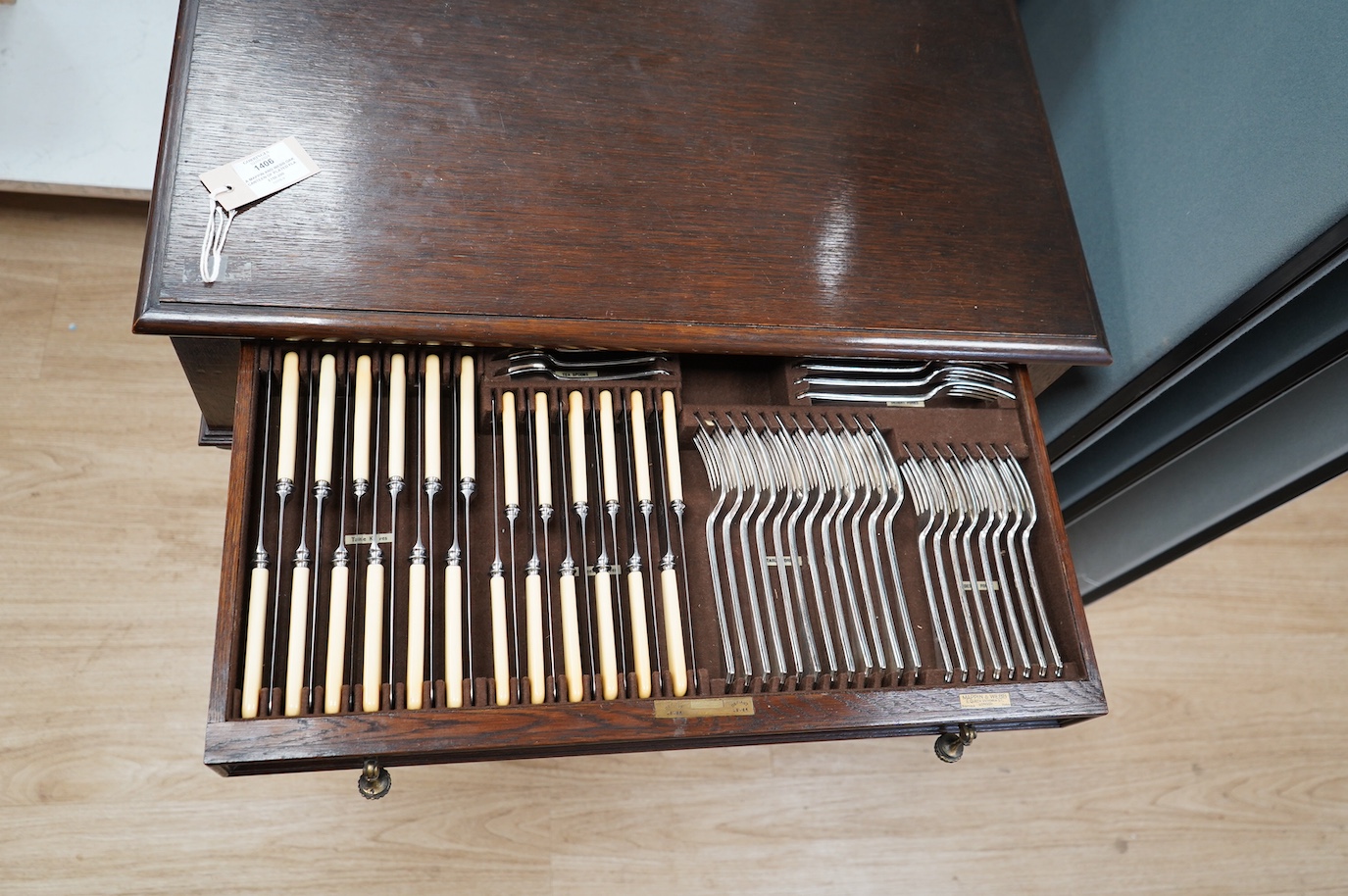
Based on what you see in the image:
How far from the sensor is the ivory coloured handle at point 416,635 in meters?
0.87

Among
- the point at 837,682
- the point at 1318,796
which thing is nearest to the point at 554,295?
the point at 837,682

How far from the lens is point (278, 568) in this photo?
2.97 ft

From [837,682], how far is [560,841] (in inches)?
24.5

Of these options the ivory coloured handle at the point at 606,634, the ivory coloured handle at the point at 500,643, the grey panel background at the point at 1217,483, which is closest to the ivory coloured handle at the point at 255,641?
the ivory coloured handle at the point at 500,643

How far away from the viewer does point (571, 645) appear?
0.92 m

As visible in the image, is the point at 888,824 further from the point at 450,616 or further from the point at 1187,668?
the point at 450,616

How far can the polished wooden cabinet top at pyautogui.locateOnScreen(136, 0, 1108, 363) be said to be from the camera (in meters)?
0.98

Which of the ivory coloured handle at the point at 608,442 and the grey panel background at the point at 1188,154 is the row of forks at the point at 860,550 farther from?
the grey panel background at the point at 1188,154

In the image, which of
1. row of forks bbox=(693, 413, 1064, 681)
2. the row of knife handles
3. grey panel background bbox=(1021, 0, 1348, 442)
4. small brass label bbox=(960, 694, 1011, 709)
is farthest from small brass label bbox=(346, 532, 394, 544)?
grey panel background bbox=(1021, 0, 1348, 442)

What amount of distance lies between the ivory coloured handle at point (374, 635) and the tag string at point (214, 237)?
329mm

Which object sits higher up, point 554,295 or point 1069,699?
point 554,295

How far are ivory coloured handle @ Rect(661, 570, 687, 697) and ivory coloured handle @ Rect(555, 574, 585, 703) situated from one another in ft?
0.29

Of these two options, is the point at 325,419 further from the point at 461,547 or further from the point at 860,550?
the point at 860,550

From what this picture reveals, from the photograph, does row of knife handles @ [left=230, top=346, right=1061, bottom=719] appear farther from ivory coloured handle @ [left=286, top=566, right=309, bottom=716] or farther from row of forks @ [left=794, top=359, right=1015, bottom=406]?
row of forks @ [left=794, top=359, right=1015, bottom=406]
